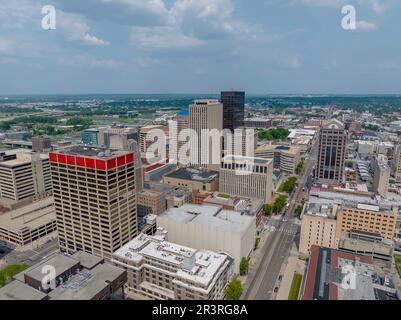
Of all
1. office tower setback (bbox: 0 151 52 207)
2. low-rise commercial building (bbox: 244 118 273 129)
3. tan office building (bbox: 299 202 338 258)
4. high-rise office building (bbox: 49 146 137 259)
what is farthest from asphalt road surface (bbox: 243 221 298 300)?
low-rise commercial building (bbox: 244 118 273 129)

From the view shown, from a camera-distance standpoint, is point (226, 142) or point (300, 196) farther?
point (226, 142)

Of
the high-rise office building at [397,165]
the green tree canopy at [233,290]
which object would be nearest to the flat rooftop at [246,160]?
the green tree canopy at [233,290]

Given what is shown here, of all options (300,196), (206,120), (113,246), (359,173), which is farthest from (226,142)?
(113,246)

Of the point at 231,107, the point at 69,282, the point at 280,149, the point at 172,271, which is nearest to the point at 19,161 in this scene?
the point at 69,282

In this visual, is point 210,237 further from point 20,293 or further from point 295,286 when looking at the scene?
point 20,293

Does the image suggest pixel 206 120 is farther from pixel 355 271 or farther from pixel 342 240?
pixel 355 271
